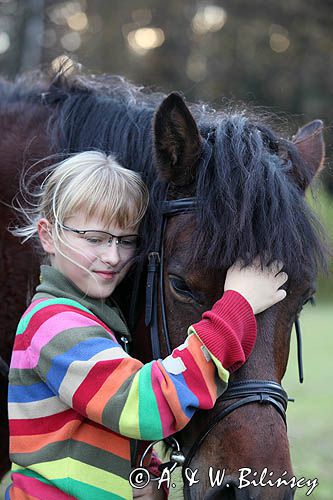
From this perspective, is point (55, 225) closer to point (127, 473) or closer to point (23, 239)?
point (23, 239)

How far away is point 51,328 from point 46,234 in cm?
38

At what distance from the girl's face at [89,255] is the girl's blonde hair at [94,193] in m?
0.03

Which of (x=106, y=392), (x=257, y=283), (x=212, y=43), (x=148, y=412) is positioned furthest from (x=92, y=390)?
(x=212, y=43)

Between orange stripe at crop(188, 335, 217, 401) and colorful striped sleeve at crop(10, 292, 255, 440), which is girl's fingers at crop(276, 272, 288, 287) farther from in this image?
orange stripe at crop(188, 335, 217, 401)

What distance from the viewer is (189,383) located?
1.93m

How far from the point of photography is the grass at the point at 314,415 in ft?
19.6

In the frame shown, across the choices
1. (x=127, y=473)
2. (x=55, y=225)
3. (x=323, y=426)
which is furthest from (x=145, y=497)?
(x=323, y=426)

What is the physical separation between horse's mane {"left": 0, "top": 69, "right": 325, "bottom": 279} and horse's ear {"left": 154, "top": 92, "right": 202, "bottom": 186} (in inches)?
2.3

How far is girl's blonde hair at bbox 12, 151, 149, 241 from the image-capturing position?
7.22ft

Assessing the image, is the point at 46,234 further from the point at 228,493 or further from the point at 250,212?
the point at 228,493

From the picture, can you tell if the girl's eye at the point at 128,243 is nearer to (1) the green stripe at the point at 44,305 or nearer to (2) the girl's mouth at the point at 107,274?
(2) the girl's mouth at the point at 107,274

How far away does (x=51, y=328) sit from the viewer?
2.04 meters

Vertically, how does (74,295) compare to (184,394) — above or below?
above

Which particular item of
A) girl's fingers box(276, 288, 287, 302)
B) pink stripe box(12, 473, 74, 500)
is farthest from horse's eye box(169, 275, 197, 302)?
pink stripe box(12, 473, 74, 500)
